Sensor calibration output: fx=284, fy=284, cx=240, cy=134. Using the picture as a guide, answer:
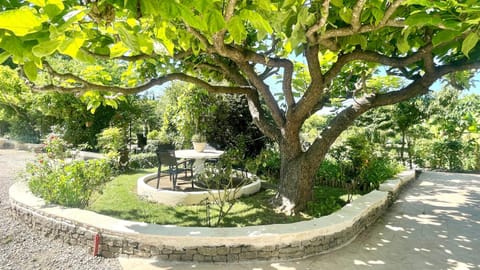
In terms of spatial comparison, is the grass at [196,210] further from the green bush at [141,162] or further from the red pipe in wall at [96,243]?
the green bush at [141,162]

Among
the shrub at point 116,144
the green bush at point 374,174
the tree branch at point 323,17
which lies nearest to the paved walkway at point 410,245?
the green bush at point 374,174

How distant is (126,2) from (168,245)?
3.02 meters

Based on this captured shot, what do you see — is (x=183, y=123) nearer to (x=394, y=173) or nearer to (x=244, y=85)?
(x=244, y=85)

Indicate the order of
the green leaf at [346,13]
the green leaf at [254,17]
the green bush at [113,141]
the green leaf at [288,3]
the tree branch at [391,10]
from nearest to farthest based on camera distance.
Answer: the green leaf at [254,17], the green leaf at [288,3], the tree branch at [391,10], the green leaf at [346,13], the green bush at [113,141]

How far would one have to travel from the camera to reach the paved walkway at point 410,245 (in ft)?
11.6

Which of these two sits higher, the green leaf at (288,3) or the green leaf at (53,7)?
the green leaf at (288,3)

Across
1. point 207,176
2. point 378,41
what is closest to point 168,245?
point 207,176

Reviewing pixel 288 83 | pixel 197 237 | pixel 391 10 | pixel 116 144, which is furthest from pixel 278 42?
pixel 116 144

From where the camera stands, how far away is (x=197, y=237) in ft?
11.6

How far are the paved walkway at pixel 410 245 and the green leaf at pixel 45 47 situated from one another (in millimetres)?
2937

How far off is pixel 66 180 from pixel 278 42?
4244 mm

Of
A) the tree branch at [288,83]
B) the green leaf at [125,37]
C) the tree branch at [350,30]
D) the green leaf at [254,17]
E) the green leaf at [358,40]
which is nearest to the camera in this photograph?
the green leaf at [125,37]

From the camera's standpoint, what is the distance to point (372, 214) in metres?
5.27

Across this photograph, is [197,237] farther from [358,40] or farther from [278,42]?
[358,40]
